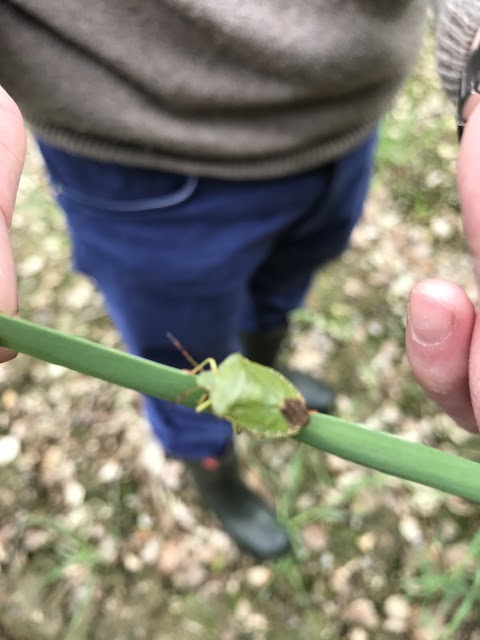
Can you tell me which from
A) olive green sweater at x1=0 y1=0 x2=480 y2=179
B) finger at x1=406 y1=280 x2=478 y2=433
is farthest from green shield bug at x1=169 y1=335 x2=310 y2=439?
olive green sweater at x1=0 y1=0 x2=480 y2=179

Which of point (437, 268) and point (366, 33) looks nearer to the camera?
point (366, 33)

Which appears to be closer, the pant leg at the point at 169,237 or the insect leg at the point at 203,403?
the insect leg at the point at 203,403

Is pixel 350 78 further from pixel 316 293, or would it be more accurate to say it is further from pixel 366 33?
pixel 316 293

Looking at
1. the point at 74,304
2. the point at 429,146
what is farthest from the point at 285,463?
the point at 429,146

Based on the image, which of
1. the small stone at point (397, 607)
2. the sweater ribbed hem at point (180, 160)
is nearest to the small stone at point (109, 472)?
the small stone at point (397, 607)

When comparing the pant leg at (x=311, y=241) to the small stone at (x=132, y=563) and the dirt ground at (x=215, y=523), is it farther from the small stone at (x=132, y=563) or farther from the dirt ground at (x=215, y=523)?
the small stone at (x=132, y=563)

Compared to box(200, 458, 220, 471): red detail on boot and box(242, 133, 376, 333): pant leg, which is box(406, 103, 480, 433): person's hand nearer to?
box(242, 133, 376, 333): pant leg

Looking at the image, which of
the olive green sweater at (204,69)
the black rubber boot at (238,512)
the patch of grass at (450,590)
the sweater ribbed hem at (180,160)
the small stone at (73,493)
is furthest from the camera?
the small stone at (73,493)
